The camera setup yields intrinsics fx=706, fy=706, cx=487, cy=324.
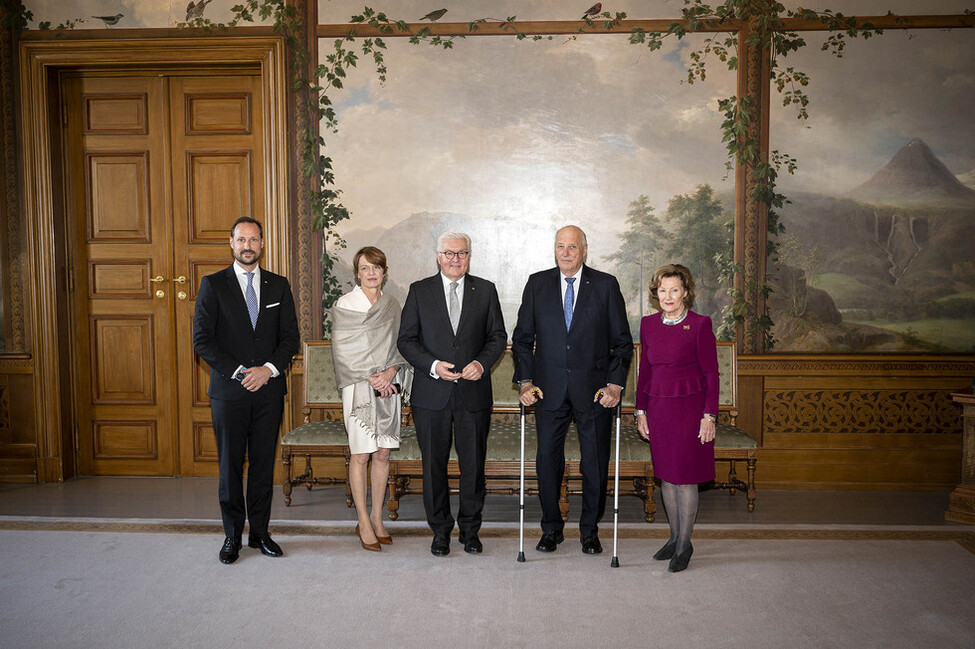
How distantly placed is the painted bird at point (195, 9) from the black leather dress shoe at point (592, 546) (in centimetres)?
441

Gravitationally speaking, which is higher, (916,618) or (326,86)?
(326,86)

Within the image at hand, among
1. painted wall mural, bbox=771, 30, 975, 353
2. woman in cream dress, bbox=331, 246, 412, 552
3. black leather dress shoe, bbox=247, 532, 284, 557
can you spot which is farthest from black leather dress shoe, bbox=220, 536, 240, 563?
painted wall mural, bbox=771, 30, 975, 353

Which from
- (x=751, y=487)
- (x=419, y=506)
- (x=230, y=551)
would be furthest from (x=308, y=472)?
(x=751, y=487)

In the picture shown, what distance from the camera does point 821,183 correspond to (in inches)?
197

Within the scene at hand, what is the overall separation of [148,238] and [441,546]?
3.40 m

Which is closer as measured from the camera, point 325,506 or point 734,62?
point 325,506

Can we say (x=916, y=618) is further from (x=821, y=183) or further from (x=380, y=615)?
(x=821, y=183)

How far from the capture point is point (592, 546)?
368cm

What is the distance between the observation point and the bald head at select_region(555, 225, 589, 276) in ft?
12.0

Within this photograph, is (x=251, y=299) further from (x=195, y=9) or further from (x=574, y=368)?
(x=195, y=9)

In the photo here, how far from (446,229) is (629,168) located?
1.37 metres

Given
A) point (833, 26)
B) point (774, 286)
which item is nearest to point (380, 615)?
point (774, 286)

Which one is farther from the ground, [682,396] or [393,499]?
[682,396]

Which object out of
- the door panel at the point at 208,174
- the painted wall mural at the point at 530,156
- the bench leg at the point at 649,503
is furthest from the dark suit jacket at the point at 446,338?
the door panel at the point at 208,174
